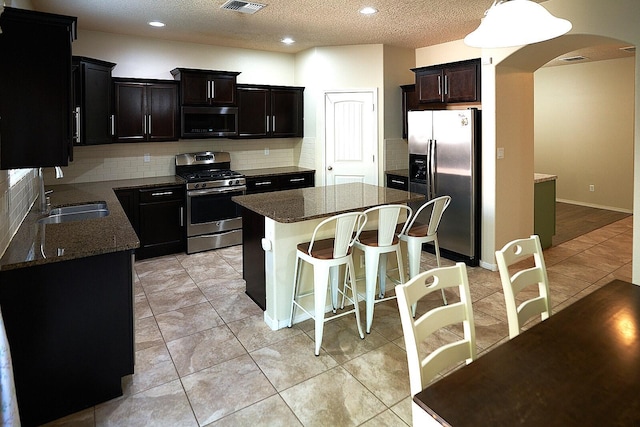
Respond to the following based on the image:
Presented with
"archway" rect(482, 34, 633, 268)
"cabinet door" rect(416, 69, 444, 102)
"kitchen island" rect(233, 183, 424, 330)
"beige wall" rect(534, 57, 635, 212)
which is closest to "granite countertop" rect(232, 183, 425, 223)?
"kitchen island" rect(233, 183, 424, 330)

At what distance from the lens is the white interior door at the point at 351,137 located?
593 cm

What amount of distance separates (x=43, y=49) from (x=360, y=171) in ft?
14.1

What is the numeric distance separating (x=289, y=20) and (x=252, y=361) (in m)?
3.53

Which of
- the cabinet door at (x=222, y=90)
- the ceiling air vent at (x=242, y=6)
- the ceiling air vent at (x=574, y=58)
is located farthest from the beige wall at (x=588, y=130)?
the ceiling air vent at (x=242, y=6)

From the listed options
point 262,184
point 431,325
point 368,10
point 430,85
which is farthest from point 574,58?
point 431,325

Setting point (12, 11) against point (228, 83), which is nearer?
point (12, 11)

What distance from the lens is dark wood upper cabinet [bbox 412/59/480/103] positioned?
4.67m

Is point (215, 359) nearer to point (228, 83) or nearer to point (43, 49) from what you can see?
point (43, 49)

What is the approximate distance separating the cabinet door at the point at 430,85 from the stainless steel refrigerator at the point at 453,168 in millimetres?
344

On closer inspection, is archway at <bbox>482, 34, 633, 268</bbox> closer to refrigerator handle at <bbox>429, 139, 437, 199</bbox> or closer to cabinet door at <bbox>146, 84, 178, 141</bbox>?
refrigerator handle at <bbox>429, 139, 437, 199</bbox>

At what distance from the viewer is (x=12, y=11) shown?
2166mm

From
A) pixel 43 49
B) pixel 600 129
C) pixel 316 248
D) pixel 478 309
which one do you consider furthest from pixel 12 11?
pixel 600 129

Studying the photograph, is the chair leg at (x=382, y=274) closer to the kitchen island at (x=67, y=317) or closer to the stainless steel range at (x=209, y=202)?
the kitchen island at (x=67, y=317)

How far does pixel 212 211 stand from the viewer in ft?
17.6
